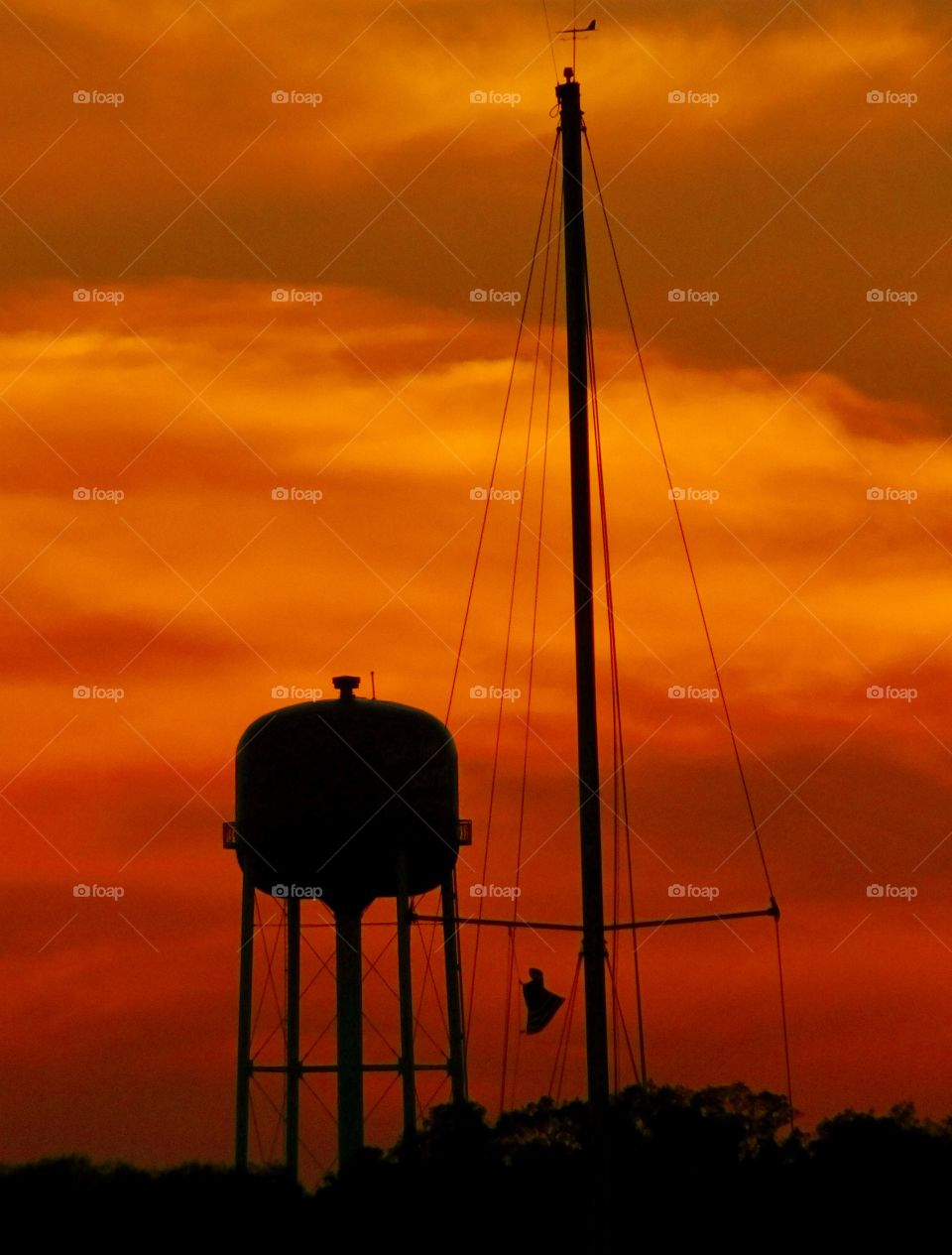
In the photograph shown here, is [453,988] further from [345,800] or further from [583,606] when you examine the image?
[583,606]

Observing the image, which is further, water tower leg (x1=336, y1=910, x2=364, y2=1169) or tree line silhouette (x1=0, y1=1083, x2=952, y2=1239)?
water tower leg (x1=336, y1=910, x2=364, y2=1169)

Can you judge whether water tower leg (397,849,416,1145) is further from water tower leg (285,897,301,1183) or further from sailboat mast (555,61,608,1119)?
sailboat mast (555,61,608,1119)

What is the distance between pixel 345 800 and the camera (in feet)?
162

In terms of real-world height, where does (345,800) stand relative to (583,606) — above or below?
above

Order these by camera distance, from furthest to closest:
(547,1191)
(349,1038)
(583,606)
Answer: (349,1038) → (547,1191) → (583,606)

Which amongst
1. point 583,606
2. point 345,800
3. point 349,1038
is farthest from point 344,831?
point 583,606

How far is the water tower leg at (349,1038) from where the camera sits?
52.3m

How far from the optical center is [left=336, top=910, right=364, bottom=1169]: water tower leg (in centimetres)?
5234

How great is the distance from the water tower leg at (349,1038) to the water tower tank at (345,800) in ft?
5.10

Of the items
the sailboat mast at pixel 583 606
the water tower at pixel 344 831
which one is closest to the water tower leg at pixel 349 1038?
the water tower at pixel 344 831

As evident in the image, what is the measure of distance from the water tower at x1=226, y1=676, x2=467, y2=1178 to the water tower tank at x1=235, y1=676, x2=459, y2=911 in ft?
0.06

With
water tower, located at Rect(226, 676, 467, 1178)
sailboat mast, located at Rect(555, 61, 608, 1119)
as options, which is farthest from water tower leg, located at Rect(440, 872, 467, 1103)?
sailboat mast, located at Rect(555, 61, 608, 1119)

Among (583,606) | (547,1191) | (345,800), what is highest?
(345,800)

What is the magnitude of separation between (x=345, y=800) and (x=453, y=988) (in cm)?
444
